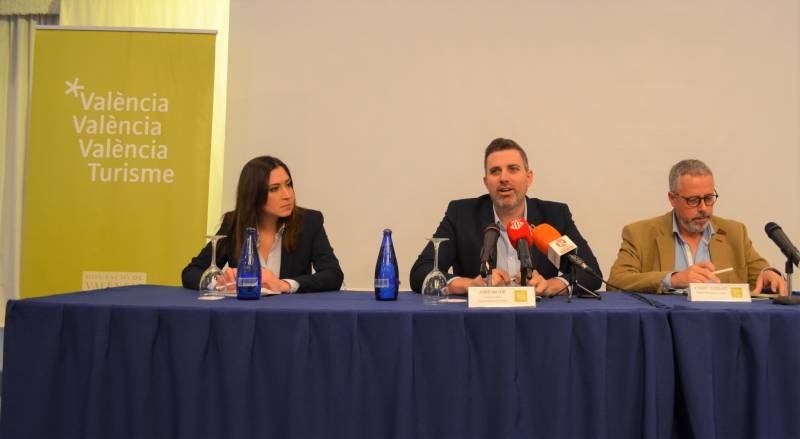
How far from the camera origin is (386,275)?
2137 mm

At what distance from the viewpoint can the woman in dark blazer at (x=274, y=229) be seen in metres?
2.81

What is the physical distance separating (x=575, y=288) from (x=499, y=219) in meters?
0.60

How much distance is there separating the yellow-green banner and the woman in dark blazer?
1008mm

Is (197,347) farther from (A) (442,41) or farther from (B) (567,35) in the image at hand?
(B) (567,35)

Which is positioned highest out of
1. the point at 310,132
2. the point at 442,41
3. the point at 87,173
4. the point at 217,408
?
the point at 442,41


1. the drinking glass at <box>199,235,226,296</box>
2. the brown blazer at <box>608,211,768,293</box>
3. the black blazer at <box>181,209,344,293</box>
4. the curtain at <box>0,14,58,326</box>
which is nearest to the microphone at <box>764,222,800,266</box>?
the brown blazer at <box>608,211,768,293</box>

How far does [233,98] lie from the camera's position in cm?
414

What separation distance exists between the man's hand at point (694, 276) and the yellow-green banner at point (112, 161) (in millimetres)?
2603

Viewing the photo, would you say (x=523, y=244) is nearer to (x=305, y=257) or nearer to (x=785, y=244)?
(x=785, y=244)

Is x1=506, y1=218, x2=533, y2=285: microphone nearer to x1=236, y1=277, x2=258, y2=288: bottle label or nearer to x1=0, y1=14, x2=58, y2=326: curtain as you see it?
x1=236, y1=277, x2=258, y2=288: bottle label

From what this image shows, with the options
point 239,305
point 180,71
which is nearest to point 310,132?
point 180,71

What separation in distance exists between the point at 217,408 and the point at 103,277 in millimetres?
2240

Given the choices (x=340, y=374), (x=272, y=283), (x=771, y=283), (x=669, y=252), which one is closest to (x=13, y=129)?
(x=272, y=283)

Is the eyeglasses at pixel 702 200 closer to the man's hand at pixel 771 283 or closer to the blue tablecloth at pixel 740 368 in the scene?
the man's hand at pixel 771 283
